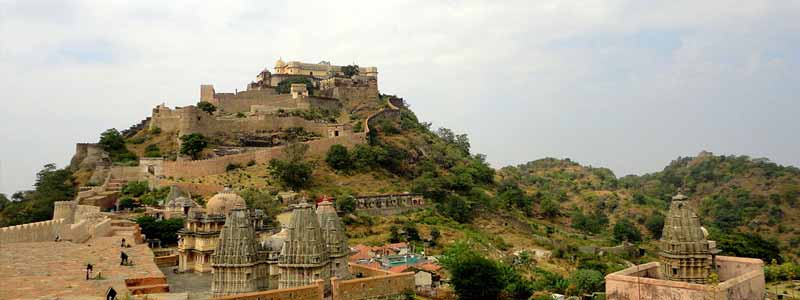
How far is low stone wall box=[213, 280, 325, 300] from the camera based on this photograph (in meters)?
18.8

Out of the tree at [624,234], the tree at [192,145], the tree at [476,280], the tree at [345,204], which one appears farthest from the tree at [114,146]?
the tree at [624,234]

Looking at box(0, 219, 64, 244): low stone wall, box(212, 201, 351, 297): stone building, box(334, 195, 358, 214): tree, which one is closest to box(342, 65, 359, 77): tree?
box(334, 195, 358, 214): tree

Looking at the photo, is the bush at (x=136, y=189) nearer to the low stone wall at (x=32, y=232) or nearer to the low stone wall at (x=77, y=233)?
the low stone wall at (x=77, y=233)

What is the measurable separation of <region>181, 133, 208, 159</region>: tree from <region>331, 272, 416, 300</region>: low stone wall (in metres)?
31.7

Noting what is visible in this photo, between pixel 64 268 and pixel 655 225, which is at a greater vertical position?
pixel 64 268

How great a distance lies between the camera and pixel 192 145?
50.3 m

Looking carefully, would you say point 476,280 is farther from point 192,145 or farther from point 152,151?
point 152,151

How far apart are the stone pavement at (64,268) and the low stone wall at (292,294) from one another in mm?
3258

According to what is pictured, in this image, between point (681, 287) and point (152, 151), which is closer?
point (681, 287)

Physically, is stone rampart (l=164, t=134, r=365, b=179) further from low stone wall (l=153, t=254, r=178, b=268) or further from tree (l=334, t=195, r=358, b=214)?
low stone wall (l=153, t=254, r=178, b=268)

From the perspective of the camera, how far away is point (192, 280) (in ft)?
85.4

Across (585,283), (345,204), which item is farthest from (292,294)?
(345,204)

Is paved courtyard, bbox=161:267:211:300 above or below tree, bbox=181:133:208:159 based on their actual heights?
below

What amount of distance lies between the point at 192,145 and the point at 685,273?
124 feet
